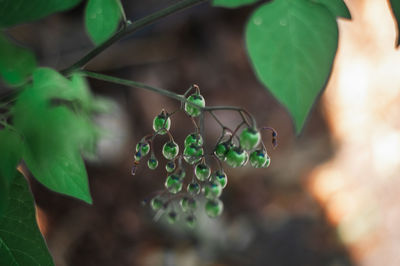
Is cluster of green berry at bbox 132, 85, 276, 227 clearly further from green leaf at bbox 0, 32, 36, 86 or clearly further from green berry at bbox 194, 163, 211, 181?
green leaf at bbox 0, 32, 36, 86

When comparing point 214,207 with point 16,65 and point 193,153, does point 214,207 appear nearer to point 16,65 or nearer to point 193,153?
point 193,153

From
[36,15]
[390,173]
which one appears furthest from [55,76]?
[390,173]

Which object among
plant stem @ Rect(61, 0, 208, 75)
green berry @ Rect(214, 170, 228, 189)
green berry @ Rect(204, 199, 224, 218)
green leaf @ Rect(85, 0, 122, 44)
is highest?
green leaf @ Rect(85, 0, 122, 44)

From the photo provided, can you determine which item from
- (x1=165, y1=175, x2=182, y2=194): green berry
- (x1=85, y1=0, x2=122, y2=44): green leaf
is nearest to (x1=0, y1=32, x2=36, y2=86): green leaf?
(x1=85, y1=0, x2=122, y2=44): green leaf

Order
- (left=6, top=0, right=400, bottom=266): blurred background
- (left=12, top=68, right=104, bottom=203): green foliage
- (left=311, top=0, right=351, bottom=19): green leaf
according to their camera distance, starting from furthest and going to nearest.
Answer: (left=6, top=0, right=400, bottom=266): blurred background < (left=311, top=0, right=351, bottom=19): green leaf < (left=12, top=68, right=104, bottom=203): green foliage

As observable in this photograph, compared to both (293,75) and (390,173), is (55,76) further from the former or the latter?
(390,173)

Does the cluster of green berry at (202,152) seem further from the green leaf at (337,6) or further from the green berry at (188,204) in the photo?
the green leaf at (337,6)
